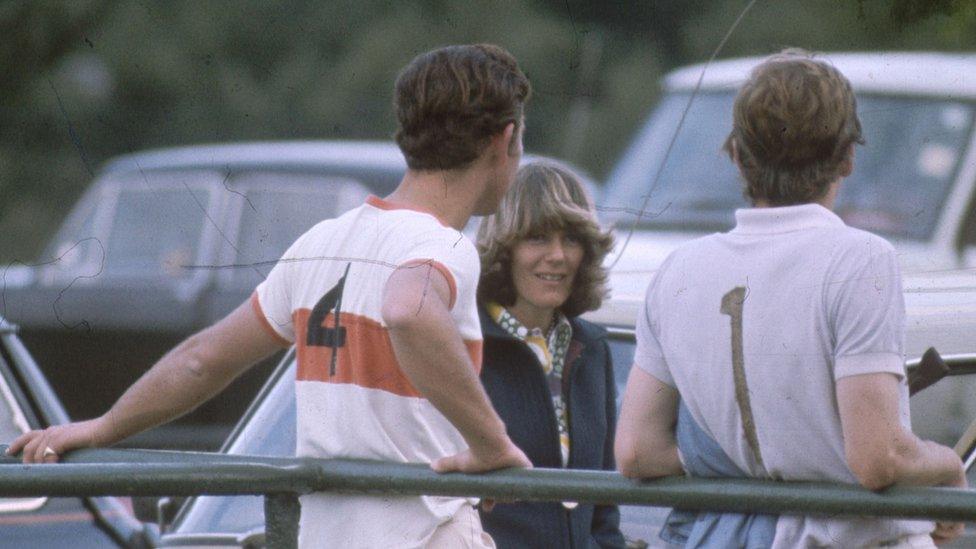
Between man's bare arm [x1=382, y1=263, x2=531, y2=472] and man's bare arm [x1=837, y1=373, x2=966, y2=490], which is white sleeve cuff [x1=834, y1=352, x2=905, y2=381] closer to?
man's bare arm [x1=837, y1=373, x2=966, y2=490]

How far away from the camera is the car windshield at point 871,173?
5.44m

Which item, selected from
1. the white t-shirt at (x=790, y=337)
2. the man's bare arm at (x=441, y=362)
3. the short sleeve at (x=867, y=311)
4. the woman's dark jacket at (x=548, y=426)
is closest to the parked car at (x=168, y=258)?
the woman's dark jacket at (x=548, y=426)

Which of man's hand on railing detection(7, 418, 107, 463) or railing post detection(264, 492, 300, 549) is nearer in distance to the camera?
railing post detection(264, 492, 300, 549)

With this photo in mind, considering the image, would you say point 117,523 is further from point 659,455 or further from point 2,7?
point 659,455

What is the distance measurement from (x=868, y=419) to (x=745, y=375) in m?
0.21

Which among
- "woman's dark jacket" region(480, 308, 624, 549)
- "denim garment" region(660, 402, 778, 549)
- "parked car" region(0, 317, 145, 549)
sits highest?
"denim garment" region(660, 402, 778, 549)

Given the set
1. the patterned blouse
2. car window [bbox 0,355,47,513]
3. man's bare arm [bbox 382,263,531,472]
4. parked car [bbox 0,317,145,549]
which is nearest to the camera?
man's bare arm [bbox 382,263,531,472]

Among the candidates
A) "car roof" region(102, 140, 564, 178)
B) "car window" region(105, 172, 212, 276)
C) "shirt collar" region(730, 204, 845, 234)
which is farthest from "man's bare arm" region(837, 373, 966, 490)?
"car window" region(105, 172, 212, 276)

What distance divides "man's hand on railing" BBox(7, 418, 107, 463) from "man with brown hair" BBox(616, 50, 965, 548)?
0.94 m

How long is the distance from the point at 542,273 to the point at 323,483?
0.95 meters

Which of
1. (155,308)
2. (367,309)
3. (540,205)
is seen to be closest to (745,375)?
(367,309)

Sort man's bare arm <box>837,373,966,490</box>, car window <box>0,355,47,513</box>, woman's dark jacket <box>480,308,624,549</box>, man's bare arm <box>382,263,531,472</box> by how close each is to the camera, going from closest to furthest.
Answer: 1. man's bare arm <box>837,373,966,490</box>
2. man's bare arm <box>382,263,531,472</box>
3. woman's dark jacket <box>480,308,624,549</box>
4. car window <box>0,355,47,513</box>

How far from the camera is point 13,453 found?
2.58m

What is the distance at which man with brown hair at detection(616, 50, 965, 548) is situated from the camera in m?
2.09
